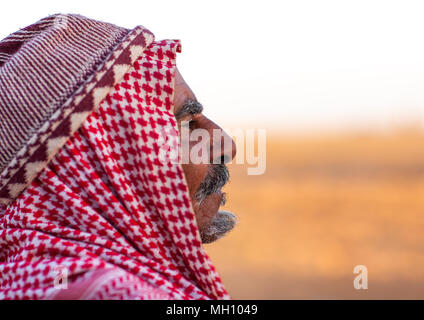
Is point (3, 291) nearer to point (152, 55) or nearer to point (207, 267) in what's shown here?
point (207, 267)

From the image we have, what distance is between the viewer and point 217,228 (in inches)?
124

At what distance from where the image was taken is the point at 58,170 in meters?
2.47

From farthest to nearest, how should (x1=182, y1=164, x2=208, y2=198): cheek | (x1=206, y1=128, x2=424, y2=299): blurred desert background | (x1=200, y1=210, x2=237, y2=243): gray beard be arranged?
1. (x1=206, y1=128, x2=424, y2=299): blurred desert background
2. (x1=200, y1=210, x2=237, y2=243): gray beard
3. (x1=182, y1=164, x2=208, y2=198): cheek

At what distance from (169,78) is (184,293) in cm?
89

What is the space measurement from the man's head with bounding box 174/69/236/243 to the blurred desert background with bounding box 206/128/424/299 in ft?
25.6

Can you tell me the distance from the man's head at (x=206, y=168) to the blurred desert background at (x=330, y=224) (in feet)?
25.6

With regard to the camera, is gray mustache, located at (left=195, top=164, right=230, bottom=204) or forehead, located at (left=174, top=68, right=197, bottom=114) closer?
forehead, located at (left=174, top=68, right=197, bottom=114)

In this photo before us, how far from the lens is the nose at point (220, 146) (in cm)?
297

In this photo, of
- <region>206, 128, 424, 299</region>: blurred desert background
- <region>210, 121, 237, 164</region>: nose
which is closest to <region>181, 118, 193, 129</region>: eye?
<region>210, 121, 237, 164</region>: nose

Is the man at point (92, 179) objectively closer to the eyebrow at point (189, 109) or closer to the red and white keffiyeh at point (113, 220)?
the red and white keffiyeh at point (113, 220)

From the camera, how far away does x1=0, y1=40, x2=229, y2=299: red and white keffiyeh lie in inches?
90.4

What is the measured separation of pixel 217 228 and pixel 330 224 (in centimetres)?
1286

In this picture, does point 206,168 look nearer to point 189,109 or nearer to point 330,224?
point 189,109

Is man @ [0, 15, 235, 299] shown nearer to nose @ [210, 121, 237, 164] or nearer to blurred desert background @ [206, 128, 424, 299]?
nose @ [210, 121, 237, 164]
